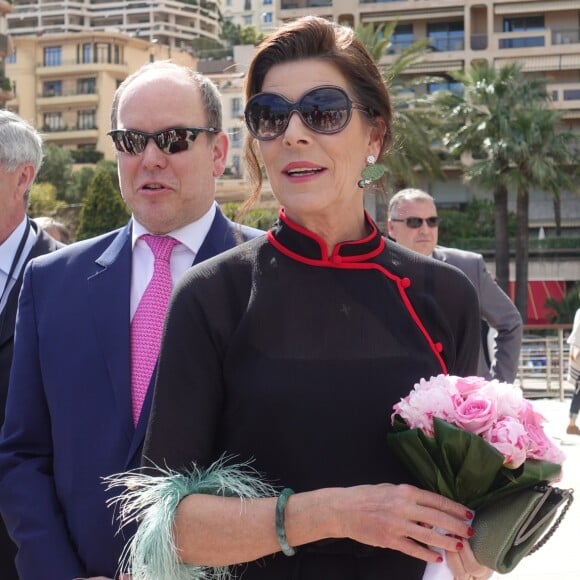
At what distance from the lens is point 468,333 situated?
8.02 feet

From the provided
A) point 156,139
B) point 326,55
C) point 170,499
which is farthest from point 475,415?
point 156,139

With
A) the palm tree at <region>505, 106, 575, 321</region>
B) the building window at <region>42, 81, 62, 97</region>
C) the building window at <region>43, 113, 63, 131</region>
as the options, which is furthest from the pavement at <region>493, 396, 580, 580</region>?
the building window at <region>42, 81, 62, 97</region>

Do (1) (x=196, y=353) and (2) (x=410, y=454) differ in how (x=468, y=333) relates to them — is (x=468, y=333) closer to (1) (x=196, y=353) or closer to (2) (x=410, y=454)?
(2) (x=410, y=454)

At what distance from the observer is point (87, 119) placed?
86188mm

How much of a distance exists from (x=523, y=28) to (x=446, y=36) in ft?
14.6

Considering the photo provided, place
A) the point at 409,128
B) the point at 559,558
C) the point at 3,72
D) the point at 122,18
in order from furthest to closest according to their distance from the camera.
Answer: the point at 122,18 → the point at 3,72 → the point at 409,128 → the point at 559,558

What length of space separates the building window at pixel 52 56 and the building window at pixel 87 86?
10.6 ft

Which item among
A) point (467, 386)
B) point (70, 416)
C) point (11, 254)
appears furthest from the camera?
point (11, 254)

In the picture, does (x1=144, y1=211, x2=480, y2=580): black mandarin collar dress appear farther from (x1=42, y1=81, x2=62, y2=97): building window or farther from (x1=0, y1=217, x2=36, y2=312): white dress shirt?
(x1=42, y1=81, x2=62, y2=97): building window

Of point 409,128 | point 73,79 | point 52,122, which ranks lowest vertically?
point 409,128

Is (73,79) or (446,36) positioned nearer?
(446,36)

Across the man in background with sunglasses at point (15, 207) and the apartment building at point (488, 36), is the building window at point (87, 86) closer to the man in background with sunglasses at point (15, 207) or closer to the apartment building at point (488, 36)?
the apartment building at point (488, 36)

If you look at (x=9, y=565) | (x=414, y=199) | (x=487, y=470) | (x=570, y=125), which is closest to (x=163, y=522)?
(x=487, y=470)

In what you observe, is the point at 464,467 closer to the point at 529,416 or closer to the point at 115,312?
the point at 529,416
